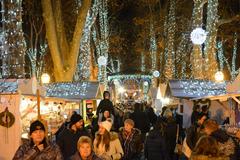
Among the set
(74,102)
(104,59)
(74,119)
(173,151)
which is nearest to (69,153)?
(74,119)

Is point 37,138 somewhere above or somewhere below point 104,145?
above

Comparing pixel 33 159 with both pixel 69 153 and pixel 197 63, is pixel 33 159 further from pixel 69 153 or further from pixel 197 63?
pixel 197 63

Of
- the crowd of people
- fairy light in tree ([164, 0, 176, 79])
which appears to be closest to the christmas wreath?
the crowd of people

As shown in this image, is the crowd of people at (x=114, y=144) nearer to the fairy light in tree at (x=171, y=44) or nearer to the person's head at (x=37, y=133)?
the person's head at (x=37, y=133)

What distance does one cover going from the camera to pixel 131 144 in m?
9.03

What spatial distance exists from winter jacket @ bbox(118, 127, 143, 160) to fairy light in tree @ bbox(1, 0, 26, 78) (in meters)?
6.29

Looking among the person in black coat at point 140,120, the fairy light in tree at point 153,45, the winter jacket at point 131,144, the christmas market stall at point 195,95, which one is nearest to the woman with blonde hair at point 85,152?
the winter jacket at point 131,144

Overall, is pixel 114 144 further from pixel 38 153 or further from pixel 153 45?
pixel 153 45

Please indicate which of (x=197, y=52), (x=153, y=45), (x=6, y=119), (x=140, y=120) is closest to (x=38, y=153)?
(x=6, y=119)

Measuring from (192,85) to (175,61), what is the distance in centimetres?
1682

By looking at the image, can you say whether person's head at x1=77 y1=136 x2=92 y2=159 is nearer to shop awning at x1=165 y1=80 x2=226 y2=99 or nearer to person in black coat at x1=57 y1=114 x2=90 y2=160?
person in black coat at x1=57 y1=114 x2=90 y2=160

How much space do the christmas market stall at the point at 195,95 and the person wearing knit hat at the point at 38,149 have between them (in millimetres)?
10017

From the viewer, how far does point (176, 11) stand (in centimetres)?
3428

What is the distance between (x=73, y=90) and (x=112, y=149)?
30.6ft
